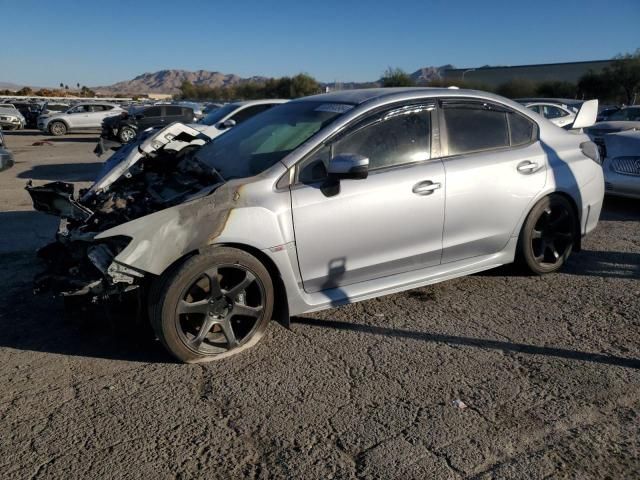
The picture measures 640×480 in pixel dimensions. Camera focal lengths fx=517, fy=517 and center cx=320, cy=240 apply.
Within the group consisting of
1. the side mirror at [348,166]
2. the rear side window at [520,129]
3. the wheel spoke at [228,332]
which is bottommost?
the wheel spoke at [228,332]

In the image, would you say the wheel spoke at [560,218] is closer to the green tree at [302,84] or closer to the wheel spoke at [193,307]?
the wheel spoke at [193,307]

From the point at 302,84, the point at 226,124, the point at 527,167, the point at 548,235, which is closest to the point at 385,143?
the point at 527,167

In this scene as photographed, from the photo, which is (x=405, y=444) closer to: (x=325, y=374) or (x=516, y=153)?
(x=325, y=374)

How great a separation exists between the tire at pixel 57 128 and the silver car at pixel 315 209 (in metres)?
22.9

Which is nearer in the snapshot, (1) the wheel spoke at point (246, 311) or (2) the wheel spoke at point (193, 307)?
(2) the wheel spoke at point (193, 307)

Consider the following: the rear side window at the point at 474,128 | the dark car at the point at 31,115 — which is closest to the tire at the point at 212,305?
the rear side window at the point at 474,128

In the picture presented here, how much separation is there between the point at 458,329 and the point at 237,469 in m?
1.96

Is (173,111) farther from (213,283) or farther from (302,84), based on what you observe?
(302,84)

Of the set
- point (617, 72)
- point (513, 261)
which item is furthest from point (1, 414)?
point (617, 72)

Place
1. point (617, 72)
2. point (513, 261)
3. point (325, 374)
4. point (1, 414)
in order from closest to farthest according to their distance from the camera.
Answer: point (1, 414) → point (325, 374) → point (513, 261) → point (617, 72)

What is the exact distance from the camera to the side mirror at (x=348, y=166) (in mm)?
3290

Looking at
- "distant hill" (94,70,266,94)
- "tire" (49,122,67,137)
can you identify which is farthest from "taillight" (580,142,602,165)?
"distant hill" (94,70,266,94)

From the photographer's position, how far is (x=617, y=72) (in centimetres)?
4788

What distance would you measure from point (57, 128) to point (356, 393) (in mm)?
25569
